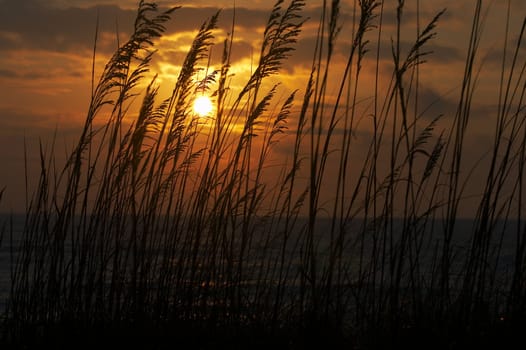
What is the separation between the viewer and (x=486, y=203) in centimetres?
278

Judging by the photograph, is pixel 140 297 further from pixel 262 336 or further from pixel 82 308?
A: pixel 262 336

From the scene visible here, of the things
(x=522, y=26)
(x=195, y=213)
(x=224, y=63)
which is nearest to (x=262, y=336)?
(x=195, y=213)

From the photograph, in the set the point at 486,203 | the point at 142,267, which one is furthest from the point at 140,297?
the point at 486,203

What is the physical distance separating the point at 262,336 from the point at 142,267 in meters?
0.68

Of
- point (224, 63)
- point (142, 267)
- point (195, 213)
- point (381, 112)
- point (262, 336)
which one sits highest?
point (224, 63)

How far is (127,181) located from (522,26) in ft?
6.58

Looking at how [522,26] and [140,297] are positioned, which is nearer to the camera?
[522,26]

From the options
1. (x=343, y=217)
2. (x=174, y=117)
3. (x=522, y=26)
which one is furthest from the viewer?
(x=174, y=117)

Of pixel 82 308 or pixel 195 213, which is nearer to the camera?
pixel 82 308

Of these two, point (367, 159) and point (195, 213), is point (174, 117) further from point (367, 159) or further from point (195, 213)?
point (367, 159)

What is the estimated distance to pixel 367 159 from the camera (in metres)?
3.13

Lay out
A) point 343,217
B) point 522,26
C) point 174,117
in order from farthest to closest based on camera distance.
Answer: point 174,117 < point 343,217 < point 522,26

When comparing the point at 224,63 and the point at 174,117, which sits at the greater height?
the point at 224,63

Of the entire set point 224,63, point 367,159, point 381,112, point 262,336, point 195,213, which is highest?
point 224,63
